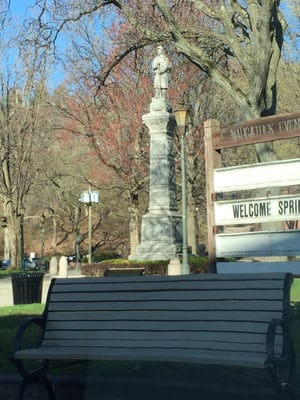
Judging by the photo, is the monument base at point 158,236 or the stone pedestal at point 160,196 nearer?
the monument base at point 158,236

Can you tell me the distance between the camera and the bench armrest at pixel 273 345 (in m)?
4.71

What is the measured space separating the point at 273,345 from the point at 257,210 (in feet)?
11.1

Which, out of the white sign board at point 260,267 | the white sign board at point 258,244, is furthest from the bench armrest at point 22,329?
the white sign board at point 258,244

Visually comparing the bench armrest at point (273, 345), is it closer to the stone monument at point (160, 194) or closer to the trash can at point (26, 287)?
the trash can at point (26, 287)

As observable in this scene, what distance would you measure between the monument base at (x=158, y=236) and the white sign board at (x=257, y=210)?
15.7m

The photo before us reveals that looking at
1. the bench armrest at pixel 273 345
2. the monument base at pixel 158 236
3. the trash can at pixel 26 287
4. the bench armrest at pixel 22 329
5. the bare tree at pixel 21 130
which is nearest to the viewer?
the bench armrest at pixel 273 345

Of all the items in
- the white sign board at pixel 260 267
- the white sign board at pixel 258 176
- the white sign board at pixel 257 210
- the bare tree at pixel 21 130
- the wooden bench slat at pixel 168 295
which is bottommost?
the wooden bench slat at pixel 168 295

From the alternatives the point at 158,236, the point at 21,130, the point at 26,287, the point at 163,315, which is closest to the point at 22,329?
the point at 163,315

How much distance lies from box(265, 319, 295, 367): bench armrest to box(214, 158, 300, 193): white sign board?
3007 millimetres

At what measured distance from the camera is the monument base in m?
24.2

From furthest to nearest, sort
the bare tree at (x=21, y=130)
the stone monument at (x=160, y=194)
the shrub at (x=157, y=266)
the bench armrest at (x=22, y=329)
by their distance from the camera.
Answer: the bare tree at (x=21, y=130) < the stone monument at (x=160, y=194) < the shrub at (x=157, y=266) < the bench armrest at (x=22, y=329)

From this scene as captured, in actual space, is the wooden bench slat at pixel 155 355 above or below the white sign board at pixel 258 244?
below

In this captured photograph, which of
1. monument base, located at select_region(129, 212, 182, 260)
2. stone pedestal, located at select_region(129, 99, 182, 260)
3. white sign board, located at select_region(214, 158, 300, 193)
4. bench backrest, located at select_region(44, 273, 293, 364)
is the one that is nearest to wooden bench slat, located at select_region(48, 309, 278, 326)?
bench backrest, located at select_region(44, 273, 293, 364)

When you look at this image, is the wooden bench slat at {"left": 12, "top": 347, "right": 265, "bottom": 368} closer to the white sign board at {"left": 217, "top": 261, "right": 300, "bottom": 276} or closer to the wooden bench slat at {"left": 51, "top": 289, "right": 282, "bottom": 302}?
the wooden bench slat at {"left": 51, "top": 289, "right": 282, "bottom": 302}
